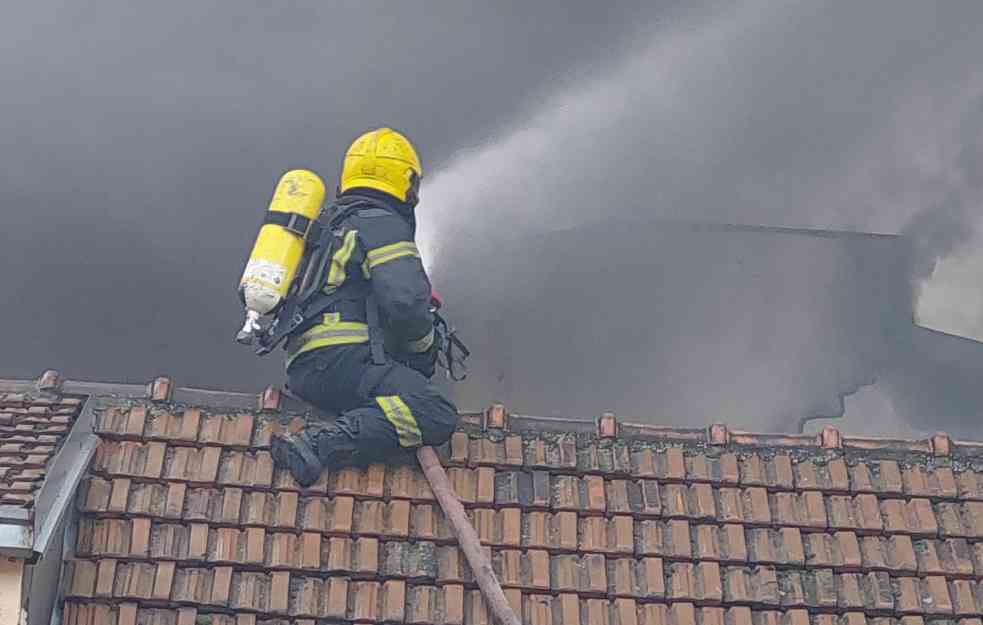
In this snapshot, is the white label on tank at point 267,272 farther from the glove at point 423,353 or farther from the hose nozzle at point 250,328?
the glove at point 423,353

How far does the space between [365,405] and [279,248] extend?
2.53 ft

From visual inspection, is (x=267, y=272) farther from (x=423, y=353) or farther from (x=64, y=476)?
(x=64, y=476)

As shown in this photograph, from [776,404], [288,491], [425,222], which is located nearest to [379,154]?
[288,491]

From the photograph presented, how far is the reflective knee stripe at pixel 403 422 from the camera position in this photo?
5.20m

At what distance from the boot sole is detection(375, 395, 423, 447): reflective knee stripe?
362 millimetres

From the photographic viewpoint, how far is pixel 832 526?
5.14 metres

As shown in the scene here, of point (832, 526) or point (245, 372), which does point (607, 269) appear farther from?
point (832, 526)

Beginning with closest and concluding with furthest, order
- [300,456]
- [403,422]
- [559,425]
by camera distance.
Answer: [300,456], [403,422], [559,425]

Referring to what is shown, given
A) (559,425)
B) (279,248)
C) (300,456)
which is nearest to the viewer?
(300,456)

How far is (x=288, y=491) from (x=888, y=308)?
8.56m

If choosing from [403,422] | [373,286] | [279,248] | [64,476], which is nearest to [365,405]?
[403,422]

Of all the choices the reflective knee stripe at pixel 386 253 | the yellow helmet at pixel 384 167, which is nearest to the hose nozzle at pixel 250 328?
the reflective knee stripe at pixel 386 253

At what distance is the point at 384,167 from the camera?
18.6 ft

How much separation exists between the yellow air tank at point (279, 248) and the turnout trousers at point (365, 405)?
32 cm
